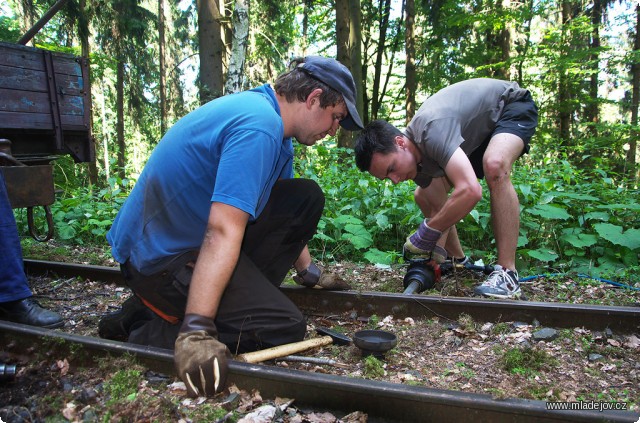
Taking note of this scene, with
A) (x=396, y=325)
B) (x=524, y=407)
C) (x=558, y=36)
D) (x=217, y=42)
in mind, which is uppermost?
(x=558, y=36)

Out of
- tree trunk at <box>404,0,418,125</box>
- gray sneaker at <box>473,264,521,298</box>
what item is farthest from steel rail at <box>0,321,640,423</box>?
tree trunk at <box>404,0,418,125</box>

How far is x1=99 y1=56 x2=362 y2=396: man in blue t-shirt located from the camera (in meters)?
2.04

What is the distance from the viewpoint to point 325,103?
2508 mm

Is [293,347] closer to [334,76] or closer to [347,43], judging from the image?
[334,76]

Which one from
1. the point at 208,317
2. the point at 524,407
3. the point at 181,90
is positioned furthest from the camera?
the point at 181,90

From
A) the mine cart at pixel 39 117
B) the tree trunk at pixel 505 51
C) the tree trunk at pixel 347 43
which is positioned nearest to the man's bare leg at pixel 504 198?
the mine cart at pixel 39 117

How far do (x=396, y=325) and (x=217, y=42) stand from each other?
322 inches

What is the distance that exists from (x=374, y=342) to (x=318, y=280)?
3.42ft

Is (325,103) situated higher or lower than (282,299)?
higher

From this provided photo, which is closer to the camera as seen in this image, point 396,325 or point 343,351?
point 343,351

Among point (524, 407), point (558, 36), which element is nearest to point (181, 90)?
point (558, 36)

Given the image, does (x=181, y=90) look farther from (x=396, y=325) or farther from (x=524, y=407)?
(x=524, y=407)

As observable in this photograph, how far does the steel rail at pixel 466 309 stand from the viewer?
9.37 ft

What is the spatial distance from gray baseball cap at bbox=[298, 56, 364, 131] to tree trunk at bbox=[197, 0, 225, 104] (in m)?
7.19
